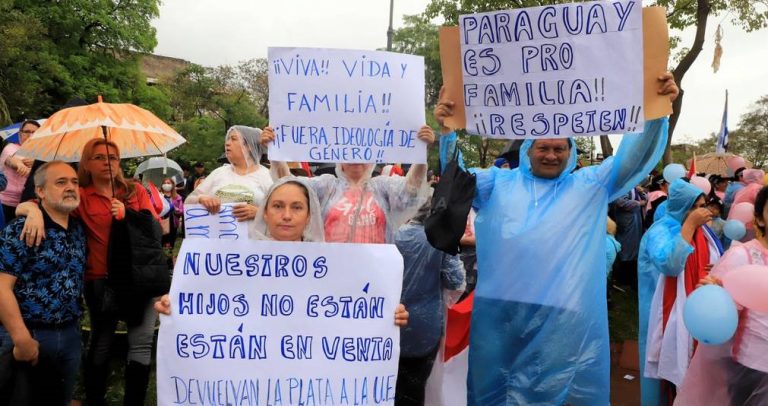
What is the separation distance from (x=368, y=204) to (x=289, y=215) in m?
0.54

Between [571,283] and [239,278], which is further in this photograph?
[571,283]

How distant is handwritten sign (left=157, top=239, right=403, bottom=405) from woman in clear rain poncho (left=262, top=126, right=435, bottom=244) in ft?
1.91

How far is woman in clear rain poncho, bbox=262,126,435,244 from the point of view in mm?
2715

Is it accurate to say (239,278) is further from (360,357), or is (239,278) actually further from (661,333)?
(661,333)

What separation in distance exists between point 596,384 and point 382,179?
140cm

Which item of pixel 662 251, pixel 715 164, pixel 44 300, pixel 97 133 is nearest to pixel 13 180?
pixel 97 133

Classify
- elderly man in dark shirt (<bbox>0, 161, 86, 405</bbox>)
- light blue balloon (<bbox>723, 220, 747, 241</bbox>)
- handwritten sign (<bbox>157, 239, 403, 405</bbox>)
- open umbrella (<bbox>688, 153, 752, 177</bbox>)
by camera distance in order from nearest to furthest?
1. handwritten sign (<bbox>157, 239, 403, 405</bbox>)
2. elderly man in dark shirt (<bbox>0, 161, 86, 405</bbox>)
3. light blue balloon (<bbox>723, 220, 747, 241</bbox>)
4. open umbrella (<bbox>688, 153, 752, 177</bbox>)

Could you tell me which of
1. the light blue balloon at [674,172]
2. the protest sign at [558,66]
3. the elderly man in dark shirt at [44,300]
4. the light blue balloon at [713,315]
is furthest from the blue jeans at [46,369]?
the light blue balloon at [674,172]

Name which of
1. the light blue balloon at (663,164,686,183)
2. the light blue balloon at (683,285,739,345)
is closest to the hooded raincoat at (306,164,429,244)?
the light blue balloon at (683,285,739,345)

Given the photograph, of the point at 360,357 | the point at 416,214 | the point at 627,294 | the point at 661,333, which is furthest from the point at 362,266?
the point at 627,294

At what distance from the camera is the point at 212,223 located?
2.96 meters

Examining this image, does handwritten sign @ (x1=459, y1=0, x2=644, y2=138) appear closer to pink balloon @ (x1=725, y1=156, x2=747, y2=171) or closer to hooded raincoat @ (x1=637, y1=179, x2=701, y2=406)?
hooded raincoat @ (x1=637, y1=179, x2=701, y2=406)

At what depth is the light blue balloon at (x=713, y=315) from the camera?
2.45m

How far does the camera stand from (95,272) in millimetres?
3166
